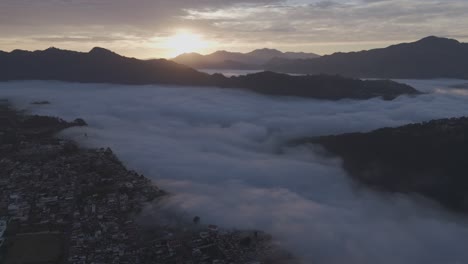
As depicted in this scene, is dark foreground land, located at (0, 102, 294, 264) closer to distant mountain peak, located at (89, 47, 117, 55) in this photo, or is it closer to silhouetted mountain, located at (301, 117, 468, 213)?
silhouetted mountain, located at (301, 117, 468, 213)

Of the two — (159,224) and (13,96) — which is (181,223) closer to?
(159,224)

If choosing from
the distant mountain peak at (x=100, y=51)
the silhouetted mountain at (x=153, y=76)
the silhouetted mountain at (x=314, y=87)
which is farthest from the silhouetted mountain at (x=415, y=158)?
the distant mountain peak at (x=100, y=51)

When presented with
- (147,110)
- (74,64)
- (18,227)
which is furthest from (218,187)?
(74,64)

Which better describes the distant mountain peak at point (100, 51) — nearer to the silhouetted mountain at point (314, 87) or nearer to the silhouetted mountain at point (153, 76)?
the silhouetted mountain at point (153, 76)

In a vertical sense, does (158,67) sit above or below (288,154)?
above

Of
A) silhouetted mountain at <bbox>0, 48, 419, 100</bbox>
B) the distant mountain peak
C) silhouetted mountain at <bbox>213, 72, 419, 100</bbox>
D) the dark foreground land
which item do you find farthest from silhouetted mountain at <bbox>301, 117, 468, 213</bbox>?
the distant mountain peak

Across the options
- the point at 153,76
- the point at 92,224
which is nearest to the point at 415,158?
the point at 92,224
